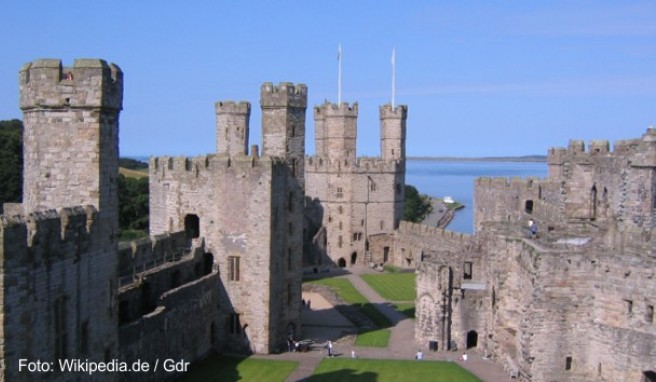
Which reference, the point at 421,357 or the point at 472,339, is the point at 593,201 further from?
the point at 421,357

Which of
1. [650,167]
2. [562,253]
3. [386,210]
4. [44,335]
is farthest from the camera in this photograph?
[386,210]

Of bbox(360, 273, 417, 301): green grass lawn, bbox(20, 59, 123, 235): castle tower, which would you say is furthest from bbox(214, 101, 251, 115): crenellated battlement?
bbox(20, 59, 123, 235): castle tower

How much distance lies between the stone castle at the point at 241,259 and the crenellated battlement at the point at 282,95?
0.24ft

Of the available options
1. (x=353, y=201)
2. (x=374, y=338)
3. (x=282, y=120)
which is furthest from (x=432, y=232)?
(x=282, y=120)

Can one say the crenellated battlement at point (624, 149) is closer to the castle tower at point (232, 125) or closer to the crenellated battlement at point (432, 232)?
the crenellated battlement at point (432, 232)

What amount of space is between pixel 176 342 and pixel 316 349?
7426mm

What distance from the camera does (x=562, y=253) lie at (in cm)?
2353

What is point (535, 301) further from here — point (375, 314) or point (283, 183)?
point (375, 314)

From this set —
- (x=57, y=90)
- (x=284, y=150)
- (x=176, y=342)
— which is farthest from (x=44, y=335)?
(x=284, y=150)

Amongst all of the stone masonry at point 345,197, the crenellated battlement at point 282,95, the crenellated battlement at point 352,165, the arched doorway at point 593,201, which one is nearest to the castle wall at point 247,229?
the crenellated battlement at point 282,95

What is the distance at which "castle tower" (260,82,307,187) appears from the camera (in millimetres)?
34844

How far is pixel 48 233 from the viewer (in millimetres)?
14852

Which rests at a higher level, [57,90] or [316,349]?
[57,90]

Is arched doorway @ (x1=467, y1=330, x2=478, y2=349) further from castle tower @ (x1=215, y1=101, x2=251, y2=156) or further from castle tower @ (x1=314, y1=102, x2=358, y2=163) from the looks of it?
castle tower @ (x1=314, y1=102, x2=358, y2=163)
